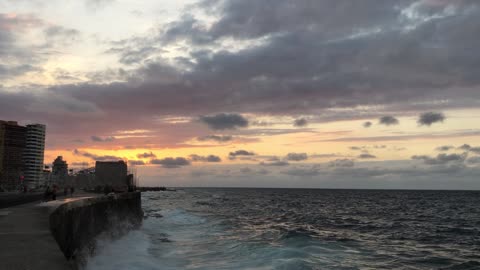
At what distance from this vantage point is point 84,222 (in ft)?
61.1

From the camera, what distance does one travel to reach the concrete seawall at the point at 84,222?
13.7m

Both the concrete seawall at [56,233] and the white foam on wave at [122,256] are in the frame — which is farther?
the white foam on wave at [122,256]

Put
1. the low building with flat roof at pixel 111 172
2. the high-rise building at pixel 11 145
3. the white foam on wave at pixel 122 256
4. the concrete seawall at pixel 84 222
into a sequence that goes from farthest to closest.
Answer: the high-rise building at pixel 11 145 → the low building with flat roof at pixel 111 172 → the white foam on wave at pixel 122 256 → the concrete seawall at pixel 84 222

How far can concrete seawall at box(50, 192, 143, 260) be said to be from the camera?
1366cm

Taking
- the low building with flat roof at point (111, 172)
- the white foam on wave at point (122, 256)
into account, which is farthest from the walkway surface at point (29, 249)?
the low building with flat roof at point (111, 172)

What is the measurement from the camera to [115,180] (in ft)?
313

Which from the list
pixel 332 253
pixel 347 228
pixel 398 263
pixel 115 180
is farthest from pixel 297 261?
pixel 115 180

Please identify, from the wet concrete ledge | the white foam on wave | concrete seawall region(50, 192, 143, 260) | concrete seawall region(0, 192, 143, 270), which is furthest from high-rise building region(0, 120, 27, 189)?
concrete seawall region(0, 192, 143, 270)

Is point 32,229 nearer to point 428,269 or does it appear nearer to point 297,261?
point 297,261

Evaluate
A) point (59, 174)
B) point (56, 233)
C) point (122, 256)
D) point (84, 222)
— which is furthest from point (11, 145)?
point (56, 233)

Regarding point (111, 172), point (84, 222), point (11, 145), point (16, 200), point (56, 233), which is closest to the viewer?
point (56, 233)

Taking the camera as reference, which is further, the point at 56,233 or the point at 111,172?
the point at 111,172

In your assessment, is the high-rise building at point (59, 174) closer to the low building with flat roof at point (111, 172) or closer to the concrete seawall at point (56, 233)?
the low building with flat roof at point (111, 172)

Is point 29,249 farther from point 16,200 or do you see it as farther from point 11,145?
point 11,145
